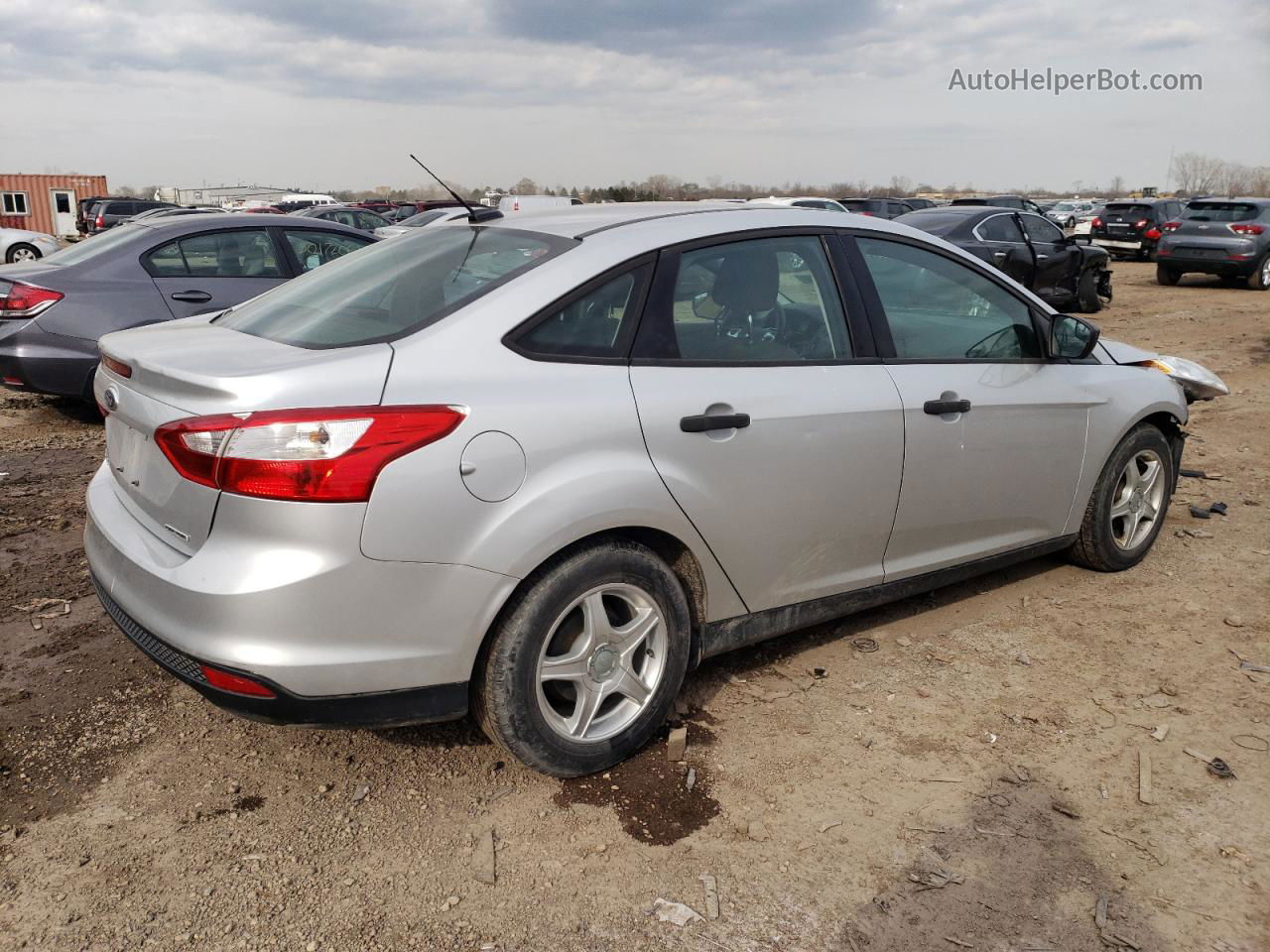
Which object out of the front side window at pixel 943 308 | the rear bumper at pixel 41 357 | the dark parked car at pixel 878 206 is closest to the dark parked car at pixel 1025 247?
the front side window at pixel 943 308

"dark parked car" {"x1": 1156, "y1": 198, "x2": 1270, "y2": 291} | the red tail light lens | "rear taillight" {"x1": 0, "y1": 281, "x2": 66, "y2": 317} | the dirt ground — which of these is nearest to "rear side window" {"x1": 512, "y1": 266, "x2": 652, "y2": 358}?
the red tail light lens

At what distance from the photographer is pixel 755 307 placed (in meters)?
3.38

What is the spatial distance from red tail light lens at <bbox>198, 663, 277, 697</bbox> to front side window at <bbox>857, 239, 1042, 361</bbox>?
7.91 feet

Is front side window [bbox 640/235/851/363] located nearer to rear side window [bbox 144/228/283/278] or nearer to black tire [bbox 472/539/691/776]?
black tire [bbox 472/539/691/776]

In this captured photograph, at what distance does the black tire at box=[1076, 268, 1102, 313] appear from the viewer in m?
14.8

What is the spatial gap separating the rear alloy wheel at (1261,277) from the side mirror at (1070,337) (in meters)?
16.7

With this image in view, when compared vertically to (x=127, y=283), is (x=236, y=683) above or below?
below

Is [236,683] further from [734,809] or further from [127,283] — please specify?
[127,283]

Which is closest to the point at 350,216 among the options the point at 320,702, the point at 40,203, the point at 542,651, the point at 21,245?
the point at 21,245

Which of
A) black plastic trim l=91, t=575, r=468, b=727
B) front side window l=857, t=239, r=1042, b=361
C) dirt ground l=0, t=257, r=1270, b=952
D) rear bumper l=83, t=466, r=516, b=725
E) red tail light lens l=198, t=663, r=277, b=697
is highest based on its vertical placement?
front side window l=857, t=239, r=1042, b=361

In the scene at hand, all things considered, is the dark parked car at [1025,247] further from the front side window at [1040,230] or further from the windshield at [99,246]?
the windshield at [99,246]

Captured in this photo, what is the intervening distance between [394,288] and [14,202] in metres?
55.1

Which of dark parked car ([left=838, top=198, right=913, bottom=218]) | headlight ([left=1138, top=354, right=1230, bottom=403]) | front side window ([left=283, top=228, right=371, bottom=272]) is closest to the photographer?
headlight ([left=1138, top=354, right=1230, bottom=403])

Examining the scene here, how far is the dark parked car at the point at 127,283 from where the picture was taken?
6820 mm
